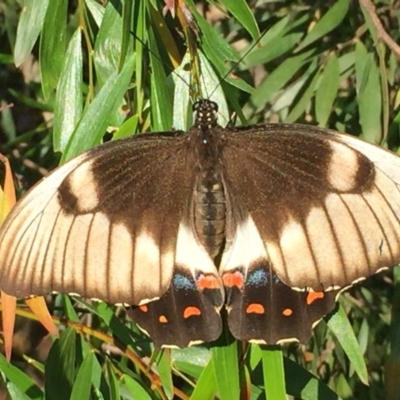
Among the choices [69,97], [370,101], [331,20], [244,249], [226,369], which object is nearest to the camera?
[226,369]

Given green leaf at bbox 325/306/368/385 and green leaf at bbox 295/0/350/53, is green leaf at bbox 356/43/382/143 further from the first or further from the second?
green leaf at bbox 325/306/368/385

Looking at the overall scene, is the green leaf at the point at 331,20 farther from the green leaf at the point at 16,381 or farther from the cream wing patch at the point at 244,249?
the green leaf at the point at 16,381

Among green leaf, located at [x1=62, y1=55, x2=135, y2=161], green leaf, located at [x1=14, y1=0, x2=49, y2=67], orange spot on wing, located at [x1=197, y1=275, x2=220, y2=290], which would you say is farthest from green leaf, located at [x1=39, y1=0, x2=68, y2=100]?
orange spot on wing, located at [x1=197, y1=275, x2=220, y2=290]

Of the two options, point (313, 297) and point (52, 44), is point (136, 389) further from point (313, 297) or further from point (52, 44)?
point (52, 44)

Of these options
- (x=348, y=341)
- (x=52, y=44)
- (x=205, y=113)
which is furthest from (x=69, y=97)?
(x=348, y=341)

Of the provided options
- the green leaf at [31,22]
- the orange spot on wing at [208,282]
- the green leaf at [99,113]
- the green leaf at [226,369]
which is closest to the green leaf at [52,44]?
the green leaf at [31,22]

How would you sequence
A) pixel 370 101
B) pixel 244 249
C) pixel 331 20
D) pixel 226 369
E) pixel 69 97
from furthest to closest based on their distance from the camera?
pixel 331 20, pixel 370 101, pixel 69 97, pixel 244 249, pixel 226 369
